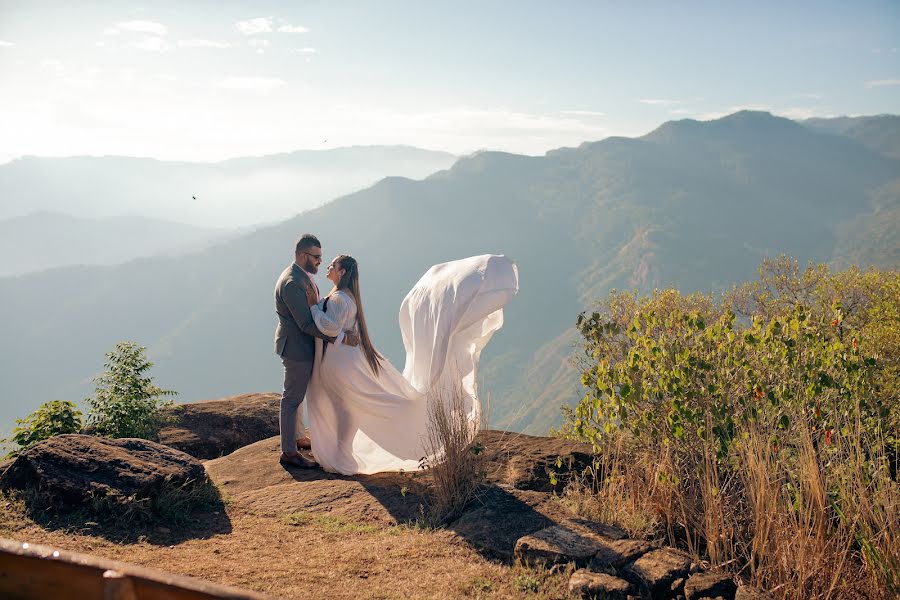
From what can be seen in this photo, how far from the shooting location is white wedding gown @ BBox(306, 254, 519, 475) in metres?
6.49

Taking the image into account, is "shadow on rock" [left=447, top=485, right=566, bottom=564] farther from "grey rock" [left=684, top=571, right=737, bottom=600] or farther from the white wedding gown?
the white wedding gown

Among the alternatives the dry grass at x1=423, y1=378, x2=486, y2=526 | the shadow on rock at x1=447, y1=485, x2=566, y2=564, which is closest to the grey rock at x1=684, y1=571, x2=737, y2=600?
the shadow on rock at x1=447, y1=485, x2=566, y2=564

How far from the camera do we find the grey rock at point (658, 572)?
388 cm

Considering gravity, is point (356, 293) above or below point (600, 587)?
above

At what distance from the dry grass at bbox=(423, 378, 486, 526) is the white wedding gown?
34.5 inches

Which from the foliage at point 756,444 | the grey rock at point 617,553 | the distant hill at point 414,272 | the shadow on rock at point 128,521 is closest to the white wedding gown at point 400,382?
the foliage at point 756,444

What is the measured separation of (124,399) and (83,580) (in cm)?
651

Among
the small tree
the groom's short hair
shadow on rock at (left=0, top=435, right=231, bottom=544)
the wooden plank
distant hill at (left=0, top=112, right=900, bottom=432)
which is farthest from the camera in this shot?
distant hill at (left=0, top=112, right=900, bottom=432)

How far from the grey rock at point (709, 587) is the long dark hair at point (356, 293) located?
3.51m

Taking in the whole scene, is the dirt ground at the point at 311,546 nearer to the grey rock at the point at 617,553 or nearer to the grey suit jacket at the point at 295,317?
the grey rock at the point at 617,553

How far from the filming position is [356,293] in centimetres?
650

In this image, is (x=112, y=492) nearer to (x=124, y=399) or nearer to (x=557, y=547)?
(x=557, y=547)

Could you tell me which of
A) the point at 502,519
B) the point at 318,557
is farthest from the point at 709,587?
the point at 318,557

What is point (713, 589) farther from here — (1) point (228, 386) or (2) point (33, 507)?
(1) point (228, 386)
